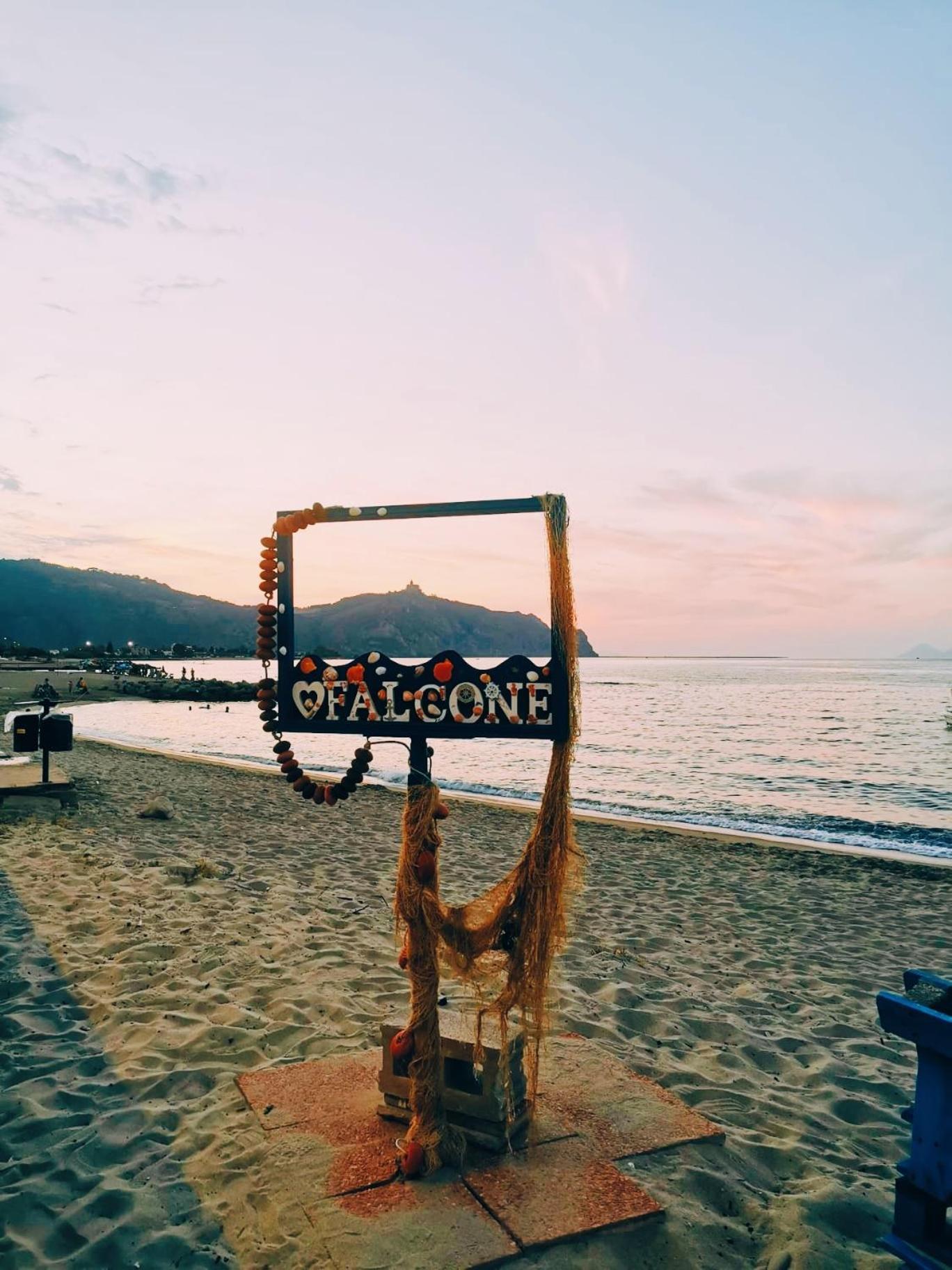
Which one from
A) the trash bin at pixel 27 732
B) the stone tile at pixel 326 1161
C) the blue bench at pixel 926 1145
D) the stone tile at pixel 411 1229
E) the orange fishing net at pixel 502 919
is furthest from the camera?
the trash bin at pixel 27 732

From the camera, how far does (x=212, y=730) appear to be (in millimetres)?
39281

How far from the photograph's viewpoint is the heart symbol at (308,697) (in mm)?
4035

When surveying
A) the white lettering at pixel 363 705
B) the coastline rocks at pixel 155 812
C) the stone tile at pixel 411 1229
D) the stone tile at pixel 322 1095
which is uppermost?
the white lettering at pixel 363 705

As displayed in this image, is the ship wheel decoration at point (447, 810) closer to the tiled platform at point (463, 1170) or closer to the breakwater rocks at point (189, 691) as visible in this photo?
the tiled platform at point (463, 1170)

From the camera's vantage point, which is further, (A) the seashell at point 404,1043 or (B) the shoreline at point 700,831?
(B) the shoreline at point 700,831

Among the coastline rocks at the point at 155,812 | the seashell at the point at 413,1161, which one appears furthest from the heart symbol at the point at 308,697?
the coastline rocks at the point at 155,812

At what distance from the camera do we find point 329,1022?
5.43 meters

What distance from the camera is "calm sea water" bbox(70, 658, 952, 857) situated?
19406 mm

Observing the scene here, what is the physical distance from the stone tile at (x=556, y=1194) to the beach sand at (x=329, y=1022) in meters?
0.10

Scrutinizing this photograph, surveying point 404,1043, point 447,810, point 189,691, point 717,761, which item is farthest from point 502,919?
point 189,691

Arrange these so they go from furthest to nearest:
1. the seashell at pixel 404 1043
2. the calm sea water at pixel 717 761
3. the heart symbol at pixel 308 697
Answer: the calm sea water at pixel 717 761 → the heart symbol at pixel 308 697 → the seashell at pixel 404 1043

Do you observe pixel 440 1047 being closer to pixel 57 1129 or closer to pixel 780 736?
pixel 57 1129

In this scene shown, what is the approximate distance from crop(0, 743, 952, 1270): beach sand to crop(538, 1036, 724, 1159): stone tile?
0.13 m

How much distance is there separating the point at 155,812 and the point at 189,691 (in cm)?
5345
